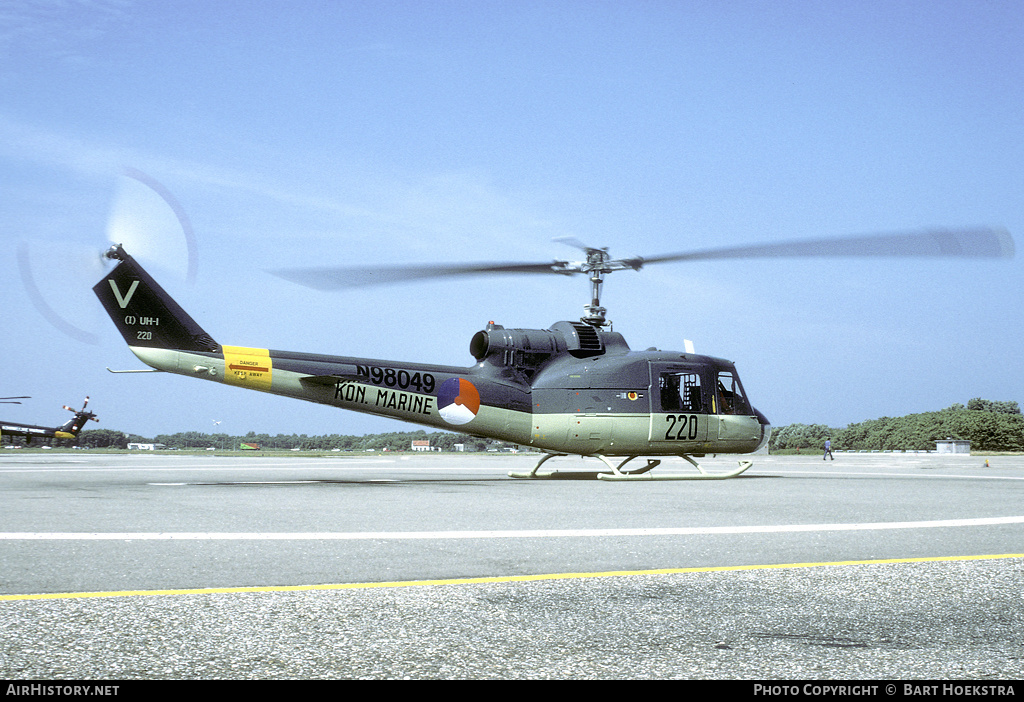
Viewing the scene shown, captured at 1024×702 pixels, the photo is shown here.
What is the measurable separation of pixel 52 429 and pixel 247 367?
32393 mm

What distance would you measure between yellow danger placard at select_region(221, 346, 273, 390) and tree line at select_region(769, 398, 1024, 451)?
79.7 m

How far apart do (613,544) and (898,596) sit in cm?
271

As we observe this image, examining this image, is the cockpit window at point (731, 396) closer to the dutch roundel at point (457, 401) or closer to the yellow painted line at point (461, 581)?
the dutch roundel at point (457, 401)

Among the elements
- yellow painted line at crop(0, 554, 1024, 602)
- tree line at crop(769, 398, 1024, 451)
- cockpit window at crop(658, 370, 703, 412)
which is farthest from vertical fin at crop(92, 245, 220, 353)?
tree line at crop(769, 398, 1024, 451)

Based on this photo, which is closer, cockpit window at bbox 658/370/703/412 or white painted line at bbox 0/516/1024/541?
white painted line at bbox 0/516/1024/541

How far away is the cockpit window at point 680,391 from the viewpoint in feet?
62.6

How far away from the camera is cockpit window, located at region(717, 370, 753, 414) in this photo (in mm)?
19938

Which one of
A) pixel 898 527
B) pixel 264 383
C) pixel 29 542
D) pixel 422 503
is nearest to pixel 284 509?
pixel 422 503

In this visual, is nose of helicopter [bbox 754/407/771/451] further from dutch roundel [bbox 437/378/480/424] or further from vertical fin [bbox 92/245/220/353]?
vertical fin [bbox 92/245/220/353]

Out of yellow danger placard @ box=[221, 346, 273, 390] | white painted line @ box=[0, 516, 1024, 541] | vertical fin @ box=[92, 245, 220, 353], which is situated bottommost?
white painted line @ box=[0, 516, 1024, 541]

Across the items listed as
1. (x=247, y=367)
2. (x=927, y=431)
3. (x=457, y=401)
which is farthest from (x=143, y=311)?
(x=927, y=431)

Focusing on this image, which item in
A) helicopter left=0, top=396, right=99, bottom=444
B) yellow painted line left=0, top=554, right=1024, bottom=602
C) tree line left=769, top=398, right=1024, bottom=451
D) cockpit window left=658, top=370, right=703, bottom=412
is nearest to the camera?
yellow painted line left=0, top=554, right=1024, bottom=602

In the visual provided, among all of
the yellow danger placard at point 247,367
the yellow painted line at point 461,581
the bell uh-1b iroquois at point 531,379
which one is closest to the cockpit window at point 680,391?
the bell uh-1b iroquois at point 531,379
